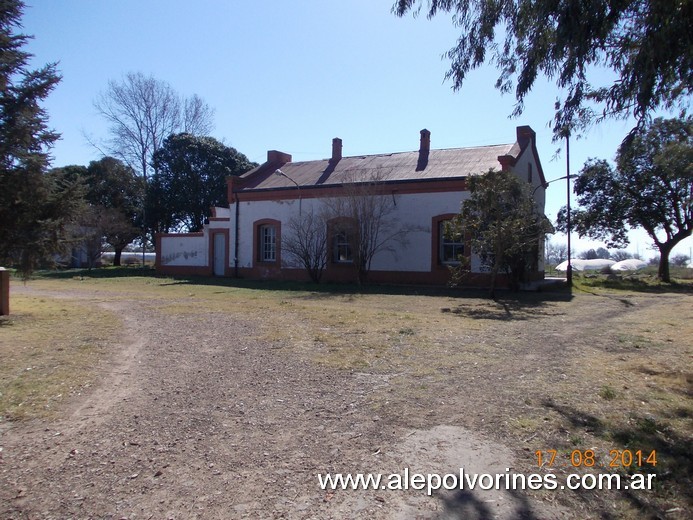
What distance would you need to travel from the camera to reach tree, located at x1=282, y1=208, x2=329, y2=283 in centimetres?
2475

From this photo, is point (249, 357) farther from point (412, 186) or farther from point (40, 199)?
point (412, 186)

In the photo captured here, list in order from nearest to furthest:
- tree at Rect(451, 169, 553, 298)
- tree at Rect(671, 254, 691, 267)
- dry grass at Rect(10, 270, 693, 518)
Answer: dry grass at Rect(10, 270, 693, 518) → tree at Rect(451, 169, 553, 298) → tree at Rect(671, 254, 691, 267)

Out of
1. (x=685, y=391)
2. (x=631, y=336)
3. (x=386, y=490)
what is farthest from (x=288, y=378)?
(x=631, y=336)

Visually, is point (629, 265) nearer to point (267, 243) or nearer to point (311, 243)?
point (267, 243)

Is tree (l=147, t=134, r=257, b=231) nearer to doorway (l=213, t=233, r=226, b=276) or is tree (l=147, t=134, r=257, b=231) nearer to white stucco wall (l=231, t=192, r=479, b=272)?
doorway (l=213, t=233, r=226, b=276)

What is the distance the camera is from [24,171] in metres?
11.0

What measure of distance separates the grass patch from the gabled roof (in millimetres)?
14630

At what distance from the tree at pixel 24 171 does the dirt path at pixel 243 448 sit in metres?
5.94

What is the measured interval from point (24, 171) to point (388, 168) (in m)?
17.6

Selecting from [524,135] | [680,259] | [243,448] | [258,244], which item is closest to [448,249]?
[524,135]

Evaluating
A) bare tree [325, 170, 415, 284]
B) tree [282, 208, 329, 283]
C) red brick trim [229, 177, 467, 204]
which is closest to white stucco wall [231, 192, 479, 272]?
bare tree [325, 170, 415, 284]

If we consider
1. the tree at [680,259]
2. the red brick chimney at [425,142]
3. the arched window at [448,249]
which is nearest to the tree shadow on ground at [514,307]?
the arched window at [448,249]

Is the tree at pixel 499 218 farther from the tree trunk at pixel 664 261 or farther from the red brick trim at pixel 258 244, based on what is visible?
the tree trunk at pixel 664 261

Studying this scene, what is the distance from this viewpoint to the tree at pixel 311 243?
24750 millimetres
